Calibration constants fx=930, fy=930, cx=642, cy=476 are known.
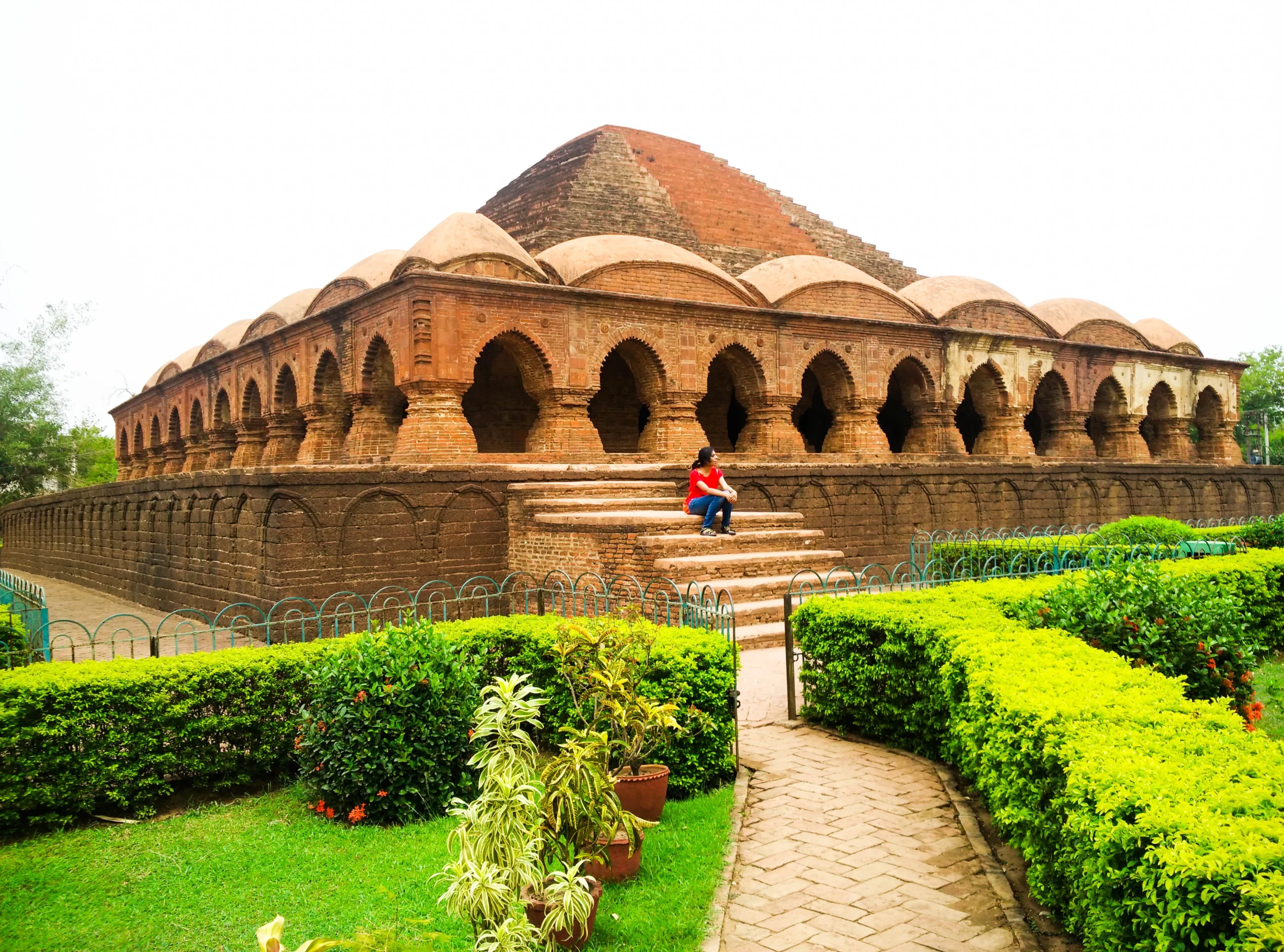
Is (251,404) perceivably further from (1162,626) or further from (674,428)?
(1162,626)

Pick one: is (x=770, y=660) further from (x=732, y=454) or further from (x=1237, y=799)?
(x=732, y=454)

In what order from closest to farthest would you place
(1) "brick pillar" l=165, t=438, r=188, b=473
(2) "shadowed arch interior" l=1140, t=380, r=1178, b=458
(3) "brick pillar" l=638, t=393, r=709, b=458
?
(3) "brick pillar" l=638, t=393, r=709, b=458 → (2) "shadowed arch interior" l=1140, t=380, r=1178, b=458 → (1) "brick pillar" l=165, t=438, r=188, b=473

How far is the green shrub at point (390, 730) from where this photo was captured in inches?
193

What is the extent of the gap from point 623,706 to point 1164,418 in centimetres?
2357

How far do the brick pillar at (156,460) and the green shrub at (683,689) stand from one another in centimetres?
2425

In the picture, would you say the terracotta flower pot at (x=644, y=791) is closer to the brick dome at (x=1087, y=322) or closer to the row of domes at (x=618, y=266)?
the row of domes at (x=618, y=266)

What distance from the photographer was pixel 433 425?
12891mm

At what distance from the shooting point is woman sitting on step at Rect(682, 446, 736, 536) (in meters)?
10.7

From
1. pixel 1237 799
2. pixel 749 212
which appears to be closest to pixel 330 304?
pixel 749 212

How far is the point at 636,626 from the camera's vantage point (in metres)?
5.16

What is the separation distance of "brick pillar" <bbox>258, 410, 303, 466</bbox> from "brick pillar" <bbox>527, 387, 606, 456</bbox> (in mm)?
6710

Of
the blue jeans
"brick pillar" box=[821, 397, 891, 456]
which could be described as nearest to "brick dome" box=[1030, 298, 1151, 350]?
"brick pillar" box=[821, 397, 891, 456]

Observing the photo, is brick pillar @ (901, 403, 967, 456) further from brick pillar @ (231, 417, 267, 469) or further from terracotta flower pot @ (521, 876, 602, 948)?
terracotta flower pot @ (521, 876, 602, 948)

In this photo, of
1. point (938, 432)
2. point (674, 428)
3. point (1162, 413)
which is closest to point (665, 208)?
point (674, 428)
